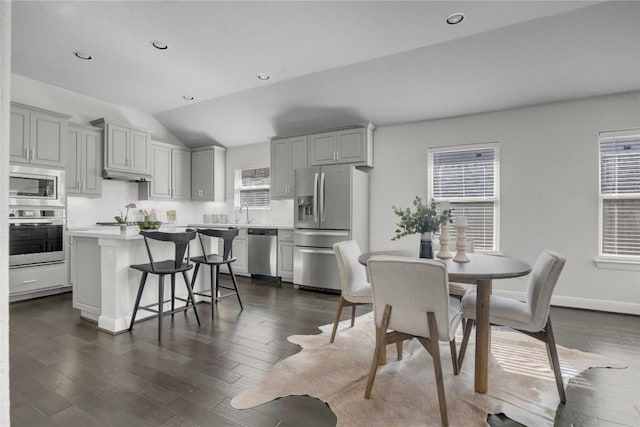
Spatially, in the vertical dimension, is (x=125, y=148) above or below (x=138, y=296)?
above

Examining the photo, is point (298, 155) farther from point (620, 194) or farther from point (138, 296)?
point (620, 194)

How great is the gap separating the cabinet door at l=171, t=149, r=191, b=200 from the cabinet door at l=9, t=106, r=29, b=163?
2358mm

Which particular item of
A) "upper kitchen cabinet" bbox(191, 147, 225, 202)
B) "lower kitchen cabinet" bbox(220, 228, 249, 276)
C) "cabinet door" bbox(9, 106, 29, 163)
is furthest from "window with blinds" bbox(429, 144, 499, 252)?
"cabinet door" bbox(9, 106, 29, 163)

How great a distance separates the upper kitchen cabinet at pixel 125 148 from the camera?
198 inches

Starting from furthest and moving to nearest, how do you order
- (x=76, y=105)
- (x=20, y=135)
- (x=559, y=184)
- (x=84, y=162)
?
(x=76, y=105)
(x=84, y=162)
(x=20, y=135)
(x=559, y=184)

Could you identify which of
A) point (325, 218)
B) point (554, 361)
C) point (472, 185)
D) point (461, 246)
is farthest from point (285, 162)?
point (554, 361)

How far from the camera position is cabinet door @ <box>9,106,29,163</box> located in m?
3.94

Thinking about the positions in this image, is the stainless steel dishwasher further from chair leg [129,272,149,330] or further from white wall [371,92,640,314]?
white wall [371,92,640,314]

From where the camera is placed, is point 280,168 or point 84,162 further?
point 280,168

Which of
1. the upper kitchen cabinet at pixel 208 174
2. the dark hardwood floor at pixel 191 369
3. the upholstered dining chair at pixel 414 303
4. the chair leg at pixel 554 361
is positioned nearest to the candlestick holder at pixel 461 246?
the upholstered dining chair at pixel 414 303

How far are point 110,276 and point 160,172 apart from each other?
341cm

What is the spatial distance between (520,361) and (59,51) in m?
5.69

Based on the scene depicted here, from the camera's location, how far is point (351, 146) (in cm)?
488

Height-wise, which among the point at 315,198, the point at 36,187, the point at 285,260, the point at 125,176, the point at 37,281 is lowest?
the point at 37,281
